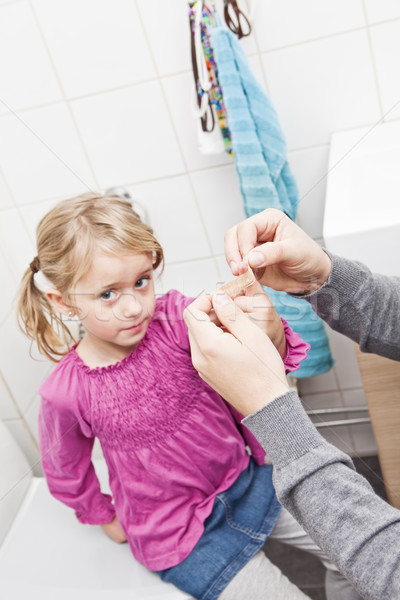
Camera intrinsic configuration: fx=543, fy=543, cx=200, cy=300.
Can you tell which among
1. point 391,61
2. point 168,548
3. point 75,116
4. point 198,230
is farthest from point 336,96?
point 168,548

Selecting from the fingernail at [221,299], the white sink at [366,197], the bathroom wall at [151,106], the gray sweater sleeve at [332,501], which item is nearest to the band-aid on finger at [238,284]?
the fingernail at [221,299]

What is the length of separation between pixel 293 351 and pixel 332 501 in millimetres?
226

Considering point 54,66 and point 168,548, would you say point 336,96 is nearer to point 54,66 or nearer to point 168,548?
point 54,66

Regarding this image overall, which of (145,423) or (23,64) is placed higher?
(23,64)

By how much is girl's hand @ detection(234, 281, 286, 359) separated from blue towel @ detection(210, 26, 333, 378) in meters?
0.23

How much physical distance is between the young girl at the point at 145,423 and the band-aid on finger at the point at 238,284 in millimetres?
180

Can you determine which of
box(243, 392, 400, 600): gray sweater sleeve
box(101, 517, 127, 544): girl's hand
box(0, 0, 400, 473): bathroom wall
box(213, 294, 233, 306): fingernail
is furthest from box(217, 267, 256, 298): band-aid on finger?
box(101, 517, 127, 544): girl's hand

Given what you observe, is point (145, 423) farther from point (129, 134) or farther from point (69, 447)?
point (129, 134)

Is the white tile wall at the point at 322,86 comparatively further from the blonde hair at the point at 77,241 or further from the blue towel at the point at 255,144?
the blonde hair at the point at 77,241

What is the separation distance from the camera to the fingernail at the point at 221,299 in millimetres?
549

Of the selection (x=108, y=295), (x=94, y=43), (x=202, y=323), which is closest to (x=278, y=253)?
(x=202, y=323)

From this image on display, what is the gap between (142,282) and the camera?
71 cm

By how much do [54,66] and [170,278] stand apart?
0.56 m

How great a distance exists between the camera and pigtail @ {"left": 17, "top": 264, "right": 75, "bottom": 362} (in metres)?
0.77
